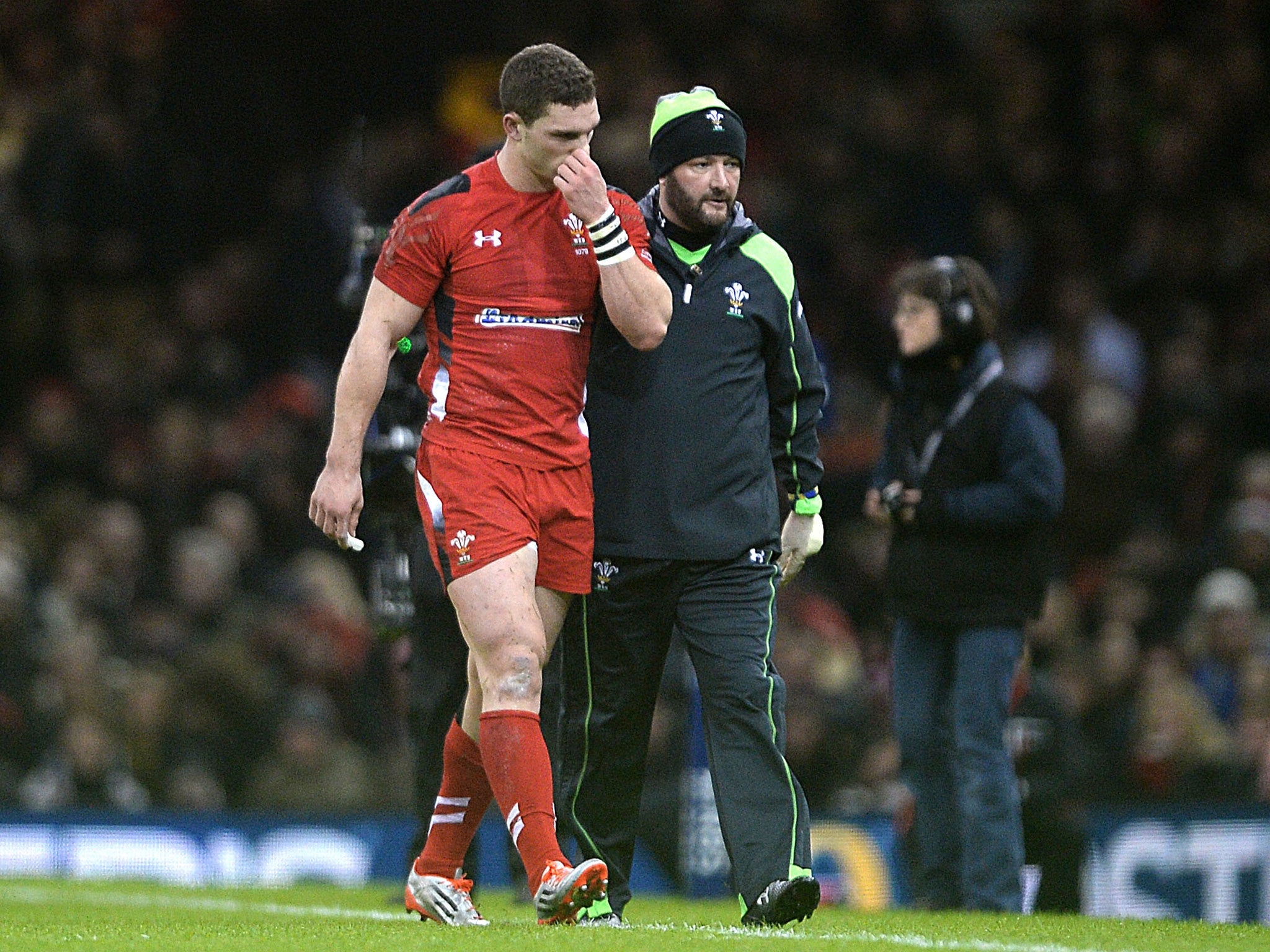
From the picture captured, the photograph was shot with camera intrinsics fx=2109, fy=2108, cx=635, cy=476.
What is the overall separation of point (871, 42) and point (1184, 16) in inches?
93.5

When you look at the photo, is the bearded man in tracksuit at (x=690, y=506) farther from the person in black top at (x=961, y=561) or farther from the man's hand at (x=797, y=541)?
the person in black top at (x=961, y=561)

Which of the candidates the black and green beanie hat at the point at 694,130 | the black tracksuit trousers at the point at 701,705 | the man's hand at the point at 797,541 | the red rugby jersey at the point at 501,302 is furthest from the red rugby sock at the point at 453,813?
the black and green beanie hat at the point at 694,130

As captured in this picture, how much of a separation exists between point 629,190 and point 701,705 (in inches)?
360

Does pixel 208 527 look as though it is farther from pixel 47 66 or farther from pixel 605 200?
pixel 605 200

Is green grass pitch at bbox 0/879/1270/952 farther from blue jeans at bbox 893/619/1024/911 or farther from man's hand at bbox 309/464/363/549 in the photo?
Answer: man's hand at bbox 309/464/363/549

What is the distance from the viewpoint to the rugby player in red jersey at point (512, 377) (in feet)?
18.4

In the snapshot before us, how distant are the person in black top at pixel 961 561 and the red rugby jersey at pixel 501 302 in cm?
251

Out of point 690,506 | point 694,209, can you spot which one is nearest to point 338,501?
point 690,506

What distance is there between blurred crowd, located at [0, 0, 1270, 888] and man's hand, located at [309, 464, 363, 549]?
5.97 m

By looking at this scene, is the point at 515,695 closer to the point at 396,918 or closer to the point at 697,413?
the point at 697,413

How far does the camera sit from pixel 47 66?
1536 centimetres

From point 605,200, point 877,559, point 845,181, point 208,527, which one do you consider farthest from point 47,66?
point 605,200

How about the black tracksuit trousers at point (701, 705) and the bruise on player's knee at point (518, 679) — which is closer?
the bruise on player's knee at point (518, 679)

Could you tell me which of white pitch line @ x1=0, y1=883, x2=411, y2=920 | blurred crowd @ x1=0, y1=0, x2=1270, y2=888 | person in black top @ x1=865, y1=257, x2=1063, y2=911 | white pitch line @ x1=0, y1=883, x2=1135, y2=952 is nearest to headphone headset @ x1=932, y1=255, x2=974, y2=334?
person in black top @ x1=865, y1=257, x2=1063, y2=911
